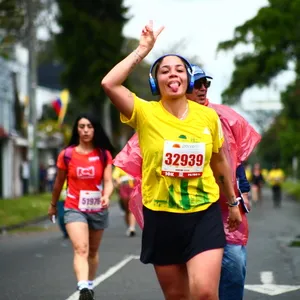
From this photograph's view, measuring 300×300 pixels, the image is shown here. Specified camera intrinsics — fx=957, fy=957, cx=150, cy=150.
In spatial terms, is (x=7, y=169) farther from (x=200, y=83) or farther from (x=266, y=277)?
(x=200, y=83)

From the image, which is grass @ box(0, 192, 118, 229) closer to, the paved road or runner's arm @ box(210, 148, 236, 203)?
the paved road

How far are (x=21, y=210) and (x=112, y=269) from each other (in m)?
16.8

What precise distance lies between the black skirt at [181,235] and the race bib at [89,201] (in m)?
3.50

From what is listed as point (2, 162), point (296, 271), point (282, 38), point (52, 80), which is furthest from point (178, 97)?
point (52, 80)

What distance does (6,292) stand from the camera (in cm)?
1023

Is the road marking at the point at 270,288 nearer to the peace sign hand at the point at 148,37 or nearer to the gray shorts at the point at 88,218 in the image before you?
the gray shorts at the point at 88,218

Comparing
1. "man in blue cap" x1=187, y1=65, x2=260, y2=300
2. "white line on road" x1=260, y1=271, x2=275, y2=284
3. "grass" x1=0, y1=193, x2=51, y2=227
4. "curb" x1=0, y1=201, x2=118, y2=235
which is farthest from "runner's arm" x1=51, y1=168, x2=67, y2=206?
"grass" x1=0, y1=193, x2=51, y2=227

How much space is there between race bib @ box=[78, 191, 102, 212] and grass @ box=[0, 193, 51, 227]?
14.3 metres

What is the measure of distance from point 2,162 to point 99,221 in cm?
4122

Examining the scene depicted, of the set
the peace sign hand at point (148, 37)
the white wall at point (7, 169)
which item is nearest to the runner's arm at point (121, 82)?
the peace sign hand at point (148, 37)

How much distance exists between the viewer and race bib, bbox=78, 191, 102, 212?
938 centimetres

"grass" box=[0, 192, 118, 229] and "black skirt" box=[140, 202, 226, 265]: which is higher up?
"black skirt" box=[140, 202, 226, 265]

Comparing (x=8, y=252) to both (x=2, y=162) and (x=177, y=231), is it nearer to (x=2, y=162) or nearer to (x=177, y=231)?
(x=177, y=231)

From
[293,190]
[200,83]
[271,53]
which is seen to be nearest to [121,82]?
[200,83]
